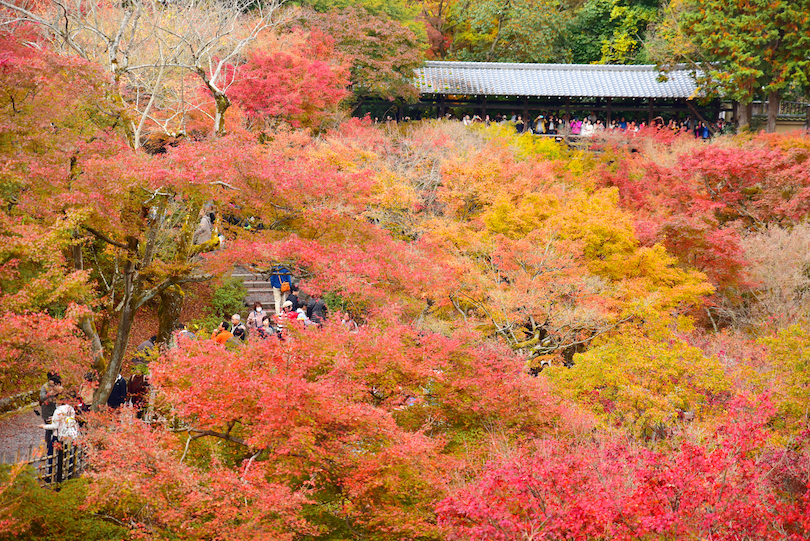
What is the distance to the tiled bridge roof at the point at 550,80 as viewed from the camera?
25.2 metres

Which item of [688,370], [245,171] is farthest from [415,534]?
[245,171]

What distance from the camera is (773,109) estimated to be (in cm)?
2411

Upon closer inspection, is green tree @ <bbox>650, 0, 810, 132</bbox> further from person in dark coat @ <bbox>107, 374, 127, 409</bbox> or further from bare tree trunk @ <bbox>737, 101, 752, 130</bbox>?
person in dark coat @ <bbox>107, 374, 127, 409</bbox>

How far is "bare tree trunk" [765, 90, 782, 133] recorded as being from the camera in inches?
947

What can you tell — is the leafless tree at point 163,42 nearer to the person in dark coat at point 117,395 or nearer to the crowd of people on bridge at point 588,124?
the crowd of people on bridge at point 588,124

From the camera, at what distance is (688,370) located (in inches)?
398

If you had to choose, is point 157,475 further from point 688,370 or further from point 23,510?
point 688,370

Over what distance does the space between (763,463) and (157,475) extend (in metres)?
6.46

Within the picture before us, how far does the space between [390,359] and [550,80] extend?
20.6 metres

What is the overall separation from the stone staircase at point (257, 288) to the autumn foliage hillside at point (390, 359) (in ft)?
10.6

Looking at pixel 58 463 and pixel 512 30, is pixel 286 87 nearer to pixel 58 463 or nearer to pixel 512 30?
pixel 58 463

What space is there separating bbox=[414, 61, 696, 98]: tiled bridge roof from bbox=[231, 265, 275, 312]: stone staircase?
9.97 m

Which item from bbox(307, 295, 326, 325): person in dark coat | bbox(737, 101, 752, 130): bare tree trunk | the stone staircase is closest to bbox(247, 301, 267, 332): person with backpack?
bbox(307, 295, 326, 325): person in dark coat

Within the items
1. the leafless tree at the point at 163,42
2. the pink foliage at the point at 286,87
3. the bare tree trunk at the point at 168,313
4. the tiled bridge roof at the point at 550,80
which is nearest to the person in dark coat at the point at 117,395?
the bare tree trunk at the point at 168,313
